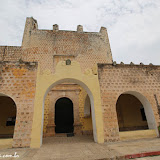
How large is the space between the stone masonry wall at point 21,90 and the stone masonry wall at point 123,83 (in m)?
3.52

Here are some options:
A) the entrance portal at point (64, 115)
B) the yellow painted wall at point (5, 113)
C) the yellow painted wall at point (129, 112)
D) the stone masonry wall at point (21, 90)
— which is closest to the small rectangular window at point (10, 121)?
the yellow painted wall at point (5, 113)

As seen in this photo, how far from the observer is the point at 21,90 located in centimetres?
566

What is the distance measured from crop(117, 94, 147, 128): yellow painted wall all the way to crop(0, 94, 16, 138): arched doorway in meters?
8.55

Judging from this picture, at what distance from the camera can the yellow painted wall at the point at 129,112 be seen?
9.70 m

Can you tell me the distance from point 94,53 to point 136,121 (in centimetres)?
738

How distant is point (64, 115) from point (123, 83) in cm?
692

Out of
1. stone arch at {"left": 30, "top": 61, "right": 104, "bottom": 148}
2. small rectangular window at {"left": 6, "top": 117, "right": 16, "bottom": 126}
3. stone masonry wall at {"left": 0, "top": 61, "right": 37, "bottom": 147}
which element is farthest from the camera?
small rectangular window at {"left": 6, "top": 117, "right": 16, "bottom": 126}

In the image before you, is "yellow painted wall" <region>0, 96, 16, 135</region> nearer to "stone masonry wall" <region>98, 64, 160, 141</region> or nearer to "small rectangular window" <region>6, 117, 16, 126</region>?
"small rectangular window" <region>6, 117, 16, 126</region>

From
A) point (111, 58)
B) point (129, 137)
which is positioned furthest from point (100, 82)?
point (111, 58)

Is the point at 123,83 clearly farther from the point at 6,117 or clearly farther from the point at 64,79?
the point at 6,117

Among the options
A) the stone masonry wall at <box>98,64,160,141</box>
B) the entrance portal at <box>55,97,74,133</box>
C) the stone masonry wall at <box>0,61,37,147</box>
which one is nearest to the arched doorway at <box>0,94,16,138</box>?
the entrance portal at <box>55,97,74,133</box>

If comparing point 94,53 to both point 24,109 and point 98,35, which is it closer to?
point 98,35

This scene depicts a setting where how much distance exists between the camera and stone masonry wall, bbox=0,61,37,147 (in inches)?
198

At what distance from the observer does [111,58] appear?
12547mm
